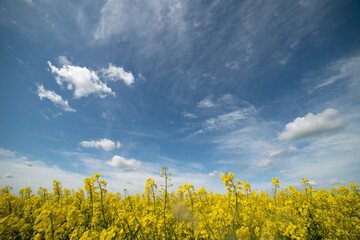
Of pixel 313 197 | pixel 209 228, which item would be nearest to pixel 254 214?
pixel 209 228

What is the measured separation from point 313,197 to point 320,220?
18.7 feet

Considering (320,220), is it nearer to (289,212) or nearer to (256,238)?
(289,212)

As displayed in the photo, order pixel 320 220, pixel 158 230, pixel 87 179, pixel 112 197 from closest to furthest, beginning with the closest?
pixel 158 230 < pixel 87 179 < pixel 320 220 < pixel 112 197

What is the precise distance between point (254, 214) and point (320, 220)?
8.91ft

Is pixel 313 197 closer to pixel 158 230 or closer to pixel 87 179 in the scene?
Result: pixel 158 230

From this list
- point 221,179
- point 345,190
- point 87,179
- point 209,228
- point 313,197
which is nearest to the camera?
point 221,179

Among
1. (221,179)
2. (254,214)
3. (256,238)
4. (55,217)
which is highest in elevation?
(221,179)

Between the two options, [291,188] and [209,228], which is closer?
[209,228]

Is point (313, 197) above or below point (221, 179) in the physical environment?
below

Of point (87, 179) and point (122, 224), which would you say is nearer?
point (122, 224)

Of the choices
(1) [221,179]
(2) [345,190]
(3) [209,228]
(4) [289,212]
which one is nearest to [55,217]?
(1) [221,179]

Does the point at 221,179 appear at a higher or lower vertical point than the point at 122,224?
higher

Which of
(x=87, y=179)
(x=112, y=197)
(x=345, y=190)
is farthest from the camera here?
(x=345, y=190)

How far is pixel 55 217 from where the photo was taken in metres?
3.15
